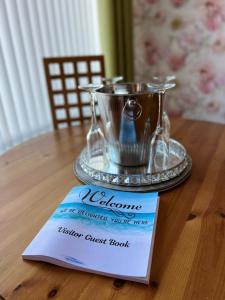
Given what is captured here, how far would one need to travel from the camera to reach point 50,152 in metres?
0.95

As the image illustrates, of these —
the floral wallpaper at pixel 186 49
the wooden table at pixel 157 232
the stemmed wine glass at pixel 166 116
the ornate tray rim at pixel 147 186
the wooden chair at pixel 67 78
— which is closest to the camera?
the wooden table at pixel 157 232

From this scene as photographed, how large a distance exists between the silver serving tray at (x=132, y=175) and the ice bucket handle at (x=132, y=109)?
0.16 m

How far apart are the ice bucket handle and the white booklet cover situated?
0.69 feet

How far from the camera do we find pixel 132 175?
2.30 feet

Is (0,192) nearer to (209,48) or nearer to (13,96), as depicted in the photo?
(13,96)

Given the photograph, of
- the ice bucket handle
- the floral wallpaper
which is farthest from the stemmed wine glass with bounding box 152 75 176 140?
the floral wallpaper

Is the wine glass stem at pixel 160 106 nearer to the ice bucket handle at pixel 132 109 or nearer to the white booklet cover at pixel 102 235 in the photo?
the ice bucket handle at pixel 132 109

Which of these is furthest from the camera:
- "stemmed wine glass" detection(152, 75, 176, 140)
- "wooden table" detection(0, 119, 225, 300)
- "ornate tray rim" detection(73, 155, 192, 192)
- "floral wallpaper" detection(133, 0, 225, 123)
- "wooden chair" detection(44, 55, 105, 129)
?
"floral wallpaper" detection(133, 0, 225, 123)

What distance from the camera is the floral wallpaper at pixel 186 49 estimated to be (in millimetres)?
1831

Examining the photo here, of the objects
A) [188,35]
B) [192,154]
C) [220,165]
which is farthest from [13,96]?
[188,35]

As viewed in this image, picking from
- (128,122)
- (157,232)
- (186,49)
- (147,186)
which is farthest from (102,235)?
(186,49)

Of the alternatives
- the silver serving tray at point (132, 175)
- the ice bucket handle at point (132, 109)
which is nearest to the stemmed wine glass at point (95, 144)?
the silver serving tray at point (132, 175)

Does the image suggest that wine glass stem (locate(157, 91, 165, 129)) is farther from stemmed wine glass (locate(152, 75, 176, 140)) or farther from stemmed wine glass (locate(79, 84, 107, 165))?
stemmed wine glass (locate(79, 84, 107, 165))

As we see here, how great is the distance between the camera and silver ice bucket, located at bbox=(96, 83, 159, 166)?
2.22 ft
